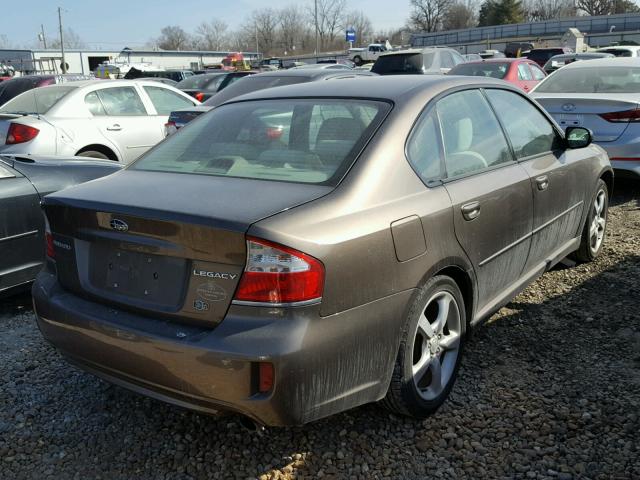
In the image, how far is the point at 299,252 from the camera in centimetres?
218

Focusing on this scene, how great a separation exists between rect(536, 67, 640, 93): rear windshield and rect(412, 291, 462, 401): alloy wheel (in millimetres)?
5830

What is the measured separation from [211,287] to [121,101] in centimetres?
708

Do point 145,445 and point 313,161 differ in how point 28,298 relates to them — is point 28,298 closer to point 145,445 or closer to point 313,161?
point 145,445

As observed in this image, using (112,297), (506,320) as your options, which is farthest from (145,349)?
(506,320)

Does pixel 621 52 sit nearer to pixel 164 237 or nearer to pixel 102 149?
pixel 102 149

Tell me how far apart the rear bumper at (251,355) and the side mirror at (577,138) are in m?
2.33

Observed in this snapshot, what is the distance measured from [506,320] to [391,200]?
1.80m

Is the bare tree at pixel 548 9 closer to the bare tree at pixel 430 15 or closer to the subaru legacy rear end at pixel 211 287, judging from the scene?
the bare tree at pixel 430 15

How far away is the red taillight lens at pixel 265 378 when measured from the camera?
2160 millimetres

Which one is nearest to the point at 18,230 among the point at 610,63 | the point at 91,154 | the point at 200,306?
the point at 200,306

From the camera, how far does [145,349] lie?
91.6 inches

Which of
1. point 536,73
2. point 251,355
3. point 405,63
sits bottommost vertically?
point 251,355

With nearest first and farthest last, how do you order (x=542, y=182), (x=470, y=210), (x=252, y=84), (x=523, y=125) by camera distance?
1. (x=470, y=210)
2. (x=542, y=182)
3. (x=523, y=125)
4. (x=252, y=84)

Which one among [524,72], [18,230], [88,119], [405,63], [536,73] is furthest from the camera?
[405,63]
